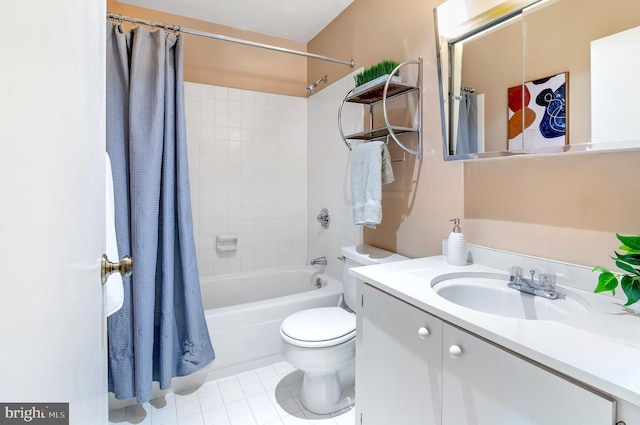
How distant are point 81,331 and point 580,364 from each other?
893 mm

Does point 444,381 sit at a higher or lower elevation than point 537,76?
lower

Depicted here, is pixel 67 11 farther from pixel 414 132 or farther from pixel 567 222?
pixel 414 132

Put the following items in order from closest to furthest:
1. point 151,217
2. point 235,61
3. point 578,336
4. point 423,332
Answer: point 578,336 → point 423,332 → point 151,217 → point 235,61

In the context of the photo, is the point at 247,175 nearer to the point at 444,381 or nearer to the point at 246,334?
the point at 246,334

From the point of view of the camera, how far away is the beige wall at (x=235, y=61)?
7.96 feet

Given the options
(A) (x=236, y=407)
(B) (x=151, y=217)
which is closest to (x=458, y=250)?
(A) (x=236, y=407)

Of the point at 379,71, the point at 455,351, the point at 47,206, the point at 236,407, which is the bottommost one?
the point at 236,407

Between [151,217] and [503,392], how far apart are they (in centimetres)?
166

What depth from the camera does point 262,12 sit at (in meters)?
2.32

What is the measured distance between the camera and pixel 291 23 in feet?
8.18

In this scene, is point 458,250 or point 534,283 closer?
point 534,283

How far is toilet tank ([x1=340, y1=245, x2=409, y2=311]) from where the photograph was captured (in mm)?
1704

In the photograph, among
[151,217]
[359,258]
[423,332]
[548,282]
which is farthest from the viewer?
[359,258]

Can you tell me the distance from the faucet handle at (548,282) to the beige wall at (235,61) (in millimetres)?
2500
